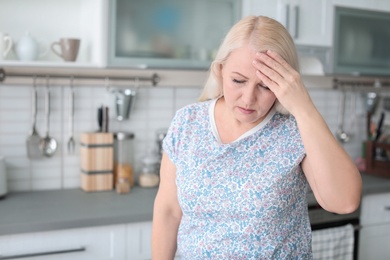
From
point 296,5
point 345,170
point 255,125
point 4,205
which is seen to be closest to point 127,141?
point 4,205

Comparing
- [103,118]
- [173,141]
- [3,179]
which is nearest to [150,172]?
[103,118]

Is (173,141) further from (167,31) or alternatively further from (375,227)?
(375,227)

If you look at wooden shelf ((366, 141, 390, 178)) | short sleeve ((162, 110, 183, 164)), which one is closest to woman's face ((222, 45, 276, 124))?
short sleeve ((162, 110, 183, 164))

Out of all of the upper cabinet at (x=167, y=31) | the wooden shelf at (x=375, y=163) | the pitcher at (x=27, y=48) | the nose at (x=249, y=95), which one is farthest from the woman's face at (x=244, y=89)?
the wooden shelf at (x=375, y=163)

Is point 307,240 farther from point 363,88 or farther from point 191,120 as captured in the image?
point 363,88

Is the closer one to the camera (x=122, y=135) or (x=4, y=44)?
(x=4, y=44)

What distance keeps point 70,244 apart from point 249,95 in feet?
3.71

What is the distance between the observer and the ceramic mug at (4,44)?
221 centimetres

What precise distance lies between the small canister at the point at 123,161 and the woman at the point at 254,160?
1.05 m

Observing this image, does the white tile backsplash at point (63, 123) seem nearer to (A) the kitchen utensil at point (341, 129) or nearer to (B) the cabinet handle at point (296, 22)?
(B) the cabinet handle at point (296, 22)

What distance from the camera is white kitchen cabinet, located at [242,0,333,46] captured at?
2605mm

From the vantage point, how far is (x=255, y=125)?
1.39 meters

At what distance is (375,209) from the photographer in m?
2.81

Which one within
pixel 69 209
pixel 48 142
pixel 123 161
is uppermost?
pixel 48 142
